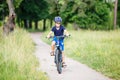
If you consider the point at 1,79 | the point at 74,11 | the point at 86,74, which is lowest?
the point at 74,11

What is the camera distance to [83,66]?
13719 millimetres

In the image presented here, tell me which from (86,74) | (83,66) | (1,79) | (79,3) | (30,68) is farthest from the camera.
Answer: (79,3)

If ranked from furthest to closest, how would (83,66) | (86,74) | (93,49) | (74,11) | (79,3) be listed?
1. (74,11)
2. (79,3)
3. (93,49)
4. (83,66)
5. (86,74)

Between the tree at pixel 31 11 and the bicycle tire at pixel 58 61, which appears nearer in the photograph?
the bicycle tire at pixel 58 61

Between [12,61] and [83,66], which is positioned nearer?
[12,61]

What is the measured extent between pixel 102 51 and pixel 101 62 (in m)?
2.88

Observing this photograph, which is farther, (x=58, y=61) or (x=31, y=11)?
(x=31, y=11)

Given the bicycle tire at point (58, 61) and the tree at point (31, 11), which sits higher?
the bicycle tire at point (58, 61)

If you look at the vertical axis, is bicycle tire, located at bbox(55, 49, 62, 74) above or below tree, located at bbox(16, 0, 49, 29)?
above

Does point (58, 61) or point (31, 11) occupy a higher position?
point (58, 61)

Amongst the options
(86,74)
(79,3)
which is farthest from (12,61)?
(79,3)

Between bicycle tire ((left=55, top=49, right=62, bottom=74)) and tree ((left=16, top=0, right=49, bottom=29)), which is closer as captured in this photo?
bicycle tire ((left=55, top=49, right=62, bottom=74))

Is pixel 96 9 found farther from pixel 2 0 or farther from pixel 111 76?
pixel 111 76

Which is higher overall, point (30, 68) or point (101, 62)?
point (30, 68)
